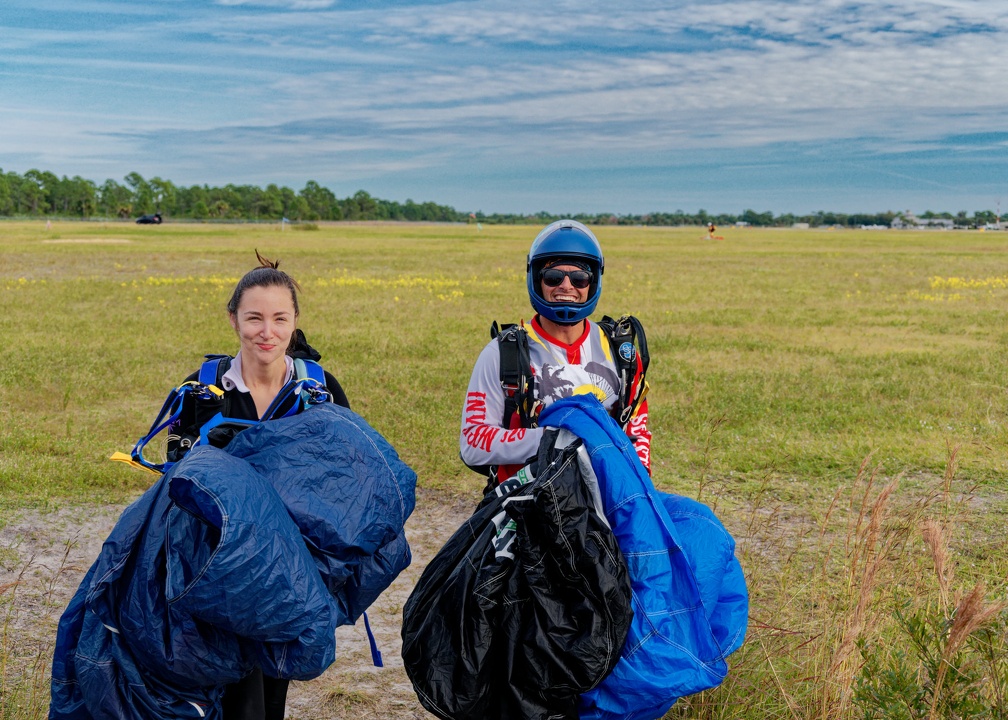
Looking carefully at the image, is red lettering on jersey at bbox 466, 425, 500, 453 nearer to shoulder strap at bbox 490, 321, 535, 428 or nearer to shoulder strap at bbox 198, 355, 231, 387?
shoulder strap at bbox 490, 321, 535, 428

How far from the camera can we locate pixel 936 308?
24438mm

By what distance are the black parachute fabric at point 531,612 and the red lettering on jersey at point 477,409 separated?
0.90m

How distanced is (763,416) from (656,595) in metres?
9.33

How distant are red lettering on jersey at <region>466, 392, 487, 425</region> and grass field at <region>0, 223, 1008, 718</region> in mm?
1648

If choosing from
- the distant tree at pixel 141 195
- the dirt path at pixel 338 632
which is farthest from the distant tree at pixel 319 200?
the dirt path at pixel 338 632

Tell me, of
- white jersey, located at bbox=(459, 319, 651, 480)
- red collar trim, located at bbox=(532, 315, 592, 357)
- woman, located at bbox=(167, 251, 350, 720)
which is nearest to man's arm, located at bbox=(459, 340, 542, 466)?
white jersey, located at bbox=(459, 319, 651, 480)

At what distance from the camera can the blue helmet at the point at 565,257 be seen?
4051mm

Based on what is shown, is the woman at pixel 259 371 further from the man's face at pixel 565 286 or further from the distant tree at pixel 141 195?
the distant tree at pixel 141 195

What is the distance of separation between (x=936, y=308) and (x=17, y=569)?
23.6m

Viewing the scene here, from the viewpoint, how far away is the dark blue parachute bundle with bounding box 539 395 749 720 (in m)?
2.85

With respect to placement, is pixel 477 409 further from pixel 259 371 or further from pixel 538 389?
pixel 259 371

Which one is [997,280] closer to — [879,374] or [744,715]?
[879,374]

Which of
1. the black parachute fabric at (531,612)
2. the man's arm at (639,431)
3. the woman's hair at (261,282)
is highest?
the woman's hair at (261,282)

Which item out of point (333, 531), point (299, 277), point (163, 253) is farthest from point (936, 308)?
point (163, 253)
